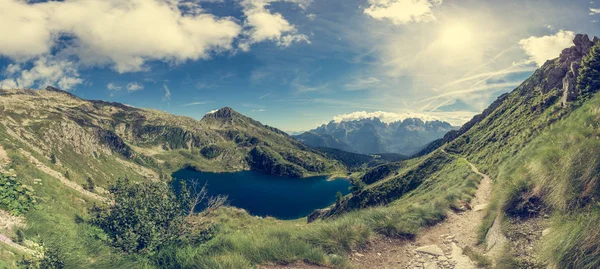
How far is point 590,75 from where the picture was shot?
5350 centimetres

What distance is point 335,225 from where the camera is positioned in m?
11.6

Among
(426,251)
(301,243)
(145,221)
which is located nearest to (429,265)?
(426,251)

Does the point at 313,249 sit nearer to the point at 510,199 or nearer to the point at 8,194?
the point at 510,199

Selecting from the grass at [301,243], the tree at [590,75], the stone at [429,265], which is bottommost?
the stone at [429,265]

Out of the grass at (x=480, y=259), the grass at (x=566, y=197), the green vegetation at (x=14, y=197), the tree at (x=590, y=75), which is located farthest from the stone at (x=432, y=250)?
the tree at (x=590, y=75)

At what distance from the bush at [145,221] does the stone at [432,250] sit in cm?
1136

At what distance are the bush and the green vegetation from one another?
144 inches

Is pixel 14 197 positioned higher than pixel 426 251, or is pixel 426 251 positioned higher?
pixel 14 197

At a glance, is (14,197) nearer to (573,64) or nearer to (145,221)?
(145,221)

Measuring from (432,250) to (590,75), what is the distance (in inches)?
2916

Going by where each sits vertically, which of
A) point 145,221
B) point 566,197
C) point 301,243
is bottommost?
point 301,243

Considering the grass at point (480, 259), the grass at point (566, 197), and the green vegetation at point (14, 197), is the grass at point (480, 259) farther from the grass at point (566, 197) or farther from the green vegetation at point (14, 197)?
the green vegetation at point (14, 197)

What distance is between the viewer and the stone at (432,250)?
10916 mm

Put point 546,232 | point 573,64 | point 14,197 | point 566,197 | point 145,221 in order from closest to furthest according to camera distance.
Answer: point 566,197 → point 546,232 → point 145,221 → point 14,197 → point 573,64
